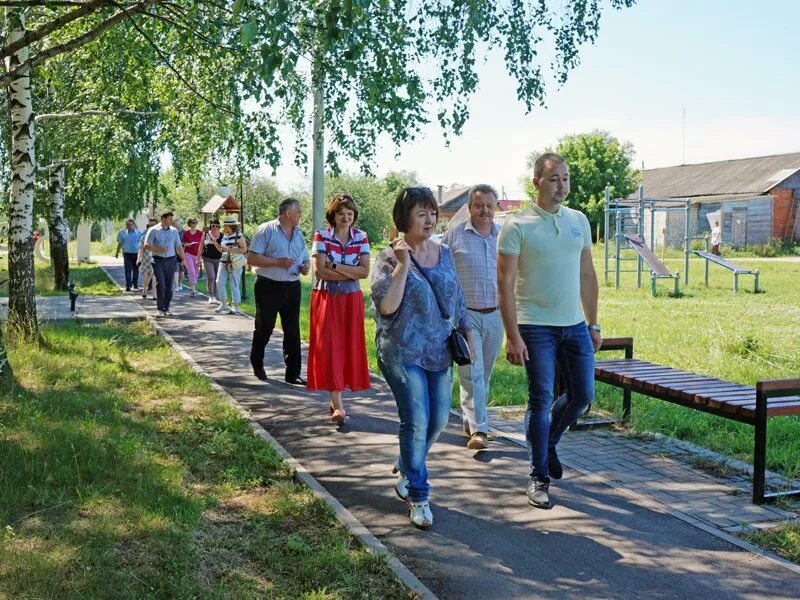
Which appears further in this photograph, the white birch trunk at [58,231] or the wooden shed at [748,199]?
the wooden shed at [748,199]

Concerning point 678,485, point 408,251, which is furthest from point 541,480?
point 408,251

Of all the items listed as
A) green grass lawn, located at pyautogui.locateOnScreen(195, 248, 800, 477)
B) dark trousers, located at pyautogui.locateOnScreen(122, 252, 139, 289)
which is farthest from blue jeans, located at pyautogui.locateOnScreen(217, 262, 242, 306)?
dark trousers, located at pyautogui.locateOnScreen(122, 252, 139, 289)

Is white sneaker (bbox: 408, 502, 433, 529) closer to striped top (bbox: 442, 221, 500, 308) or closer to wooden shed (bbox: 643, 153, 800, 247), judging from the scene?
striped top (bbox: 442, 221, 500, 308)

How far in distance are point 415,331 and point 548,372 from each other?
0.88 meters

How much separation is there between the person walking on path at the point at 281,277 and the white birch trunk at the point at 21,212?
329 cm

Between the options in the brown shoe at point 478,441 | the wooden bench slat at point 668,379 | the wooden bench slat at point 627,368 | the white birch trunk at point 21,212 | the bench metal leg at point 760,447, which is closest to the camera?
the bench metal leg at point 760,447

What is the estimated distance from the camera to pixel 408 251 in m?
4.82

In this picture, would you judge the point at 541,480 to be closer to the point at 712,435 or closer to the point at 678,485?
the point at 678,485

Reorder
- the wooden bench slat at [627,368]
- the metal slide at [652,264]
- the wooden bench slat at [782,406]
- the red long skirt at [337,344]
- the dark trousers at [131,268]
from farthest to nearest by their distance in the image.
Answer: the dark trousers at [131,268] → the metal slide at [652,264] → the red long skirt at [337,344] → the wooden bench slat at [627,368] → the wooden bench slat at [782,406]

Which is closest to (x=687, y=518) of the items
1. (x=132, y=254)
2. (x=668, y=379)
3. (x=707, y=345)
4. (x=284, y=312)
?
(x=668, y=379)

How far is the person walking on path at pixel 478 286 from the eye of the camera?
6.61 meters

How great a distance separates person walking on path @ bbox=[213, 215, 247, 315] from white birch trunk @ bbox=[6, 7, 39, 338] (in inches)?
154

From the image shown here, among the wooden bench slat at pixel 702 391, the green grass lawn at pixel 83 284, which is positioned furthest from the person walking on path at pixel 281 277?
the green grass lawn at pixel 83 284

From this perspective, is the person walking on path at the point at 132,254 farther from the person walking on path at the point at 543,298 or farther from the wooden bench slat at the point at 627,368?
the person walking on path at the point at 543,298
